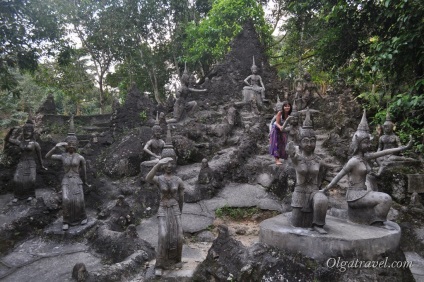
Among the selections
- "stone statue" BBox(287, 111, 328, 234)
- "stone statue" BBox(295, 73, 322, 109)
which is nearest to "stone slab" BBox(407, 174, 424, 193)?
"stone statue" BBox(287, 111, 328, 234)

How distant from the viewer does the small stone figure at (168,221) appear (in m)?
5.43

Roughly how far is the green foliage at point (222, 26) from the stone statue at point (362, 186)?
16100mm

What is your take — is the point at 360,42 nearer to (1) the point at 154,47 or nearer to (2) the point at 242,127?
(2) the point at 242,127

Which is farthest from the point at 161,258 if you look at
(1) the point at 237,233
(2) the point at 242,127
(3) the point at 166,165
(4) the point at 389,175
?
(2) the point at 242,127

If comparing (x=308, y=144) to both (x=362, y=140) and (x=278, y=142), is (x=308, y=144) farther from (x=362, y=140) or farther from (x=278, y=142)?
(x=278, y=142)

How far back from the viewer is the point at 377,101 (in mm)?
12047

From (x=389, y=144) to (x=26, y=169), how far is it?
32.6ft

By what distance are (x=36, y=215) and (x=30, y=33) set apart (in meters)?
4.59

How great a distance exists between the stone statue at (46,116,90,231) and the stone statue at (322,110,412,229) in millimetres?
5988

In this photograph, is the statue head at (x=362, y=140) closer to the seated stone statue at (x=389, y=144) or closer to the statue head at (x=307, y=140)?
the statue head at (x=307, y=140)

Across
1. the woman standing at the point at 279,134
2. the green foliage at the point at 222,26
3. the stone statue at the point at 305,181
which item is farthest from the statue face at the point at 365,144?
the green foliage at the point at 222,26

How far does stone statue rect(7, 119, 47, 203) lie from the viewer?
952cm

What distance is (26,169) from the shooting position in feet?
31.4

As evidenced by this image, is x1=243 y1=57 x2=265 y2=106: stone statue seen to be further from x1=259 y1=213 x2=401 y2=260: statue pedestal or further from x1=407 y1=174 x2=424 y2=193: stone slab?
x1=259 y1=213 x2=401 y2=260: statue pedestal
